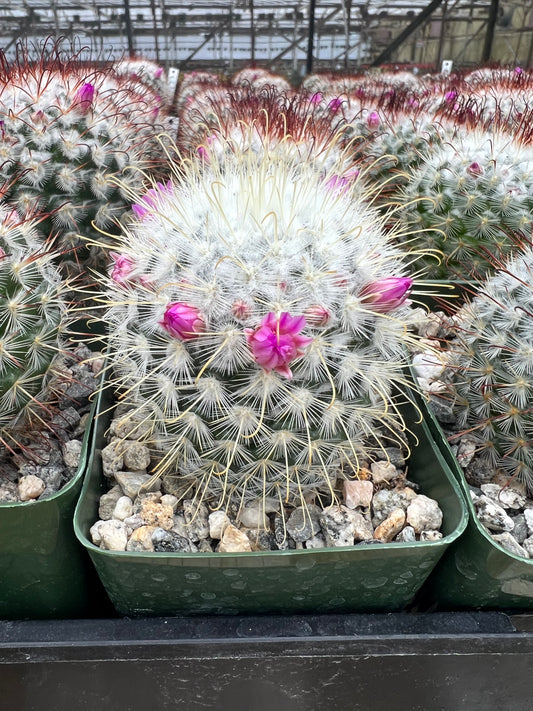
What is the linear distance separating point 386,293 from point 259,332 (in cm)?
16

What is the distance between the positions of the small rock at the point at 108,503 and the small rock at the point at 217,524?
13cm

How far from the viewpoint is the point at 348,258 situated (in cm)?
68

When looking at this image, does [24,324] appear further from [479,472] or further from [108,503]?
[479,472]

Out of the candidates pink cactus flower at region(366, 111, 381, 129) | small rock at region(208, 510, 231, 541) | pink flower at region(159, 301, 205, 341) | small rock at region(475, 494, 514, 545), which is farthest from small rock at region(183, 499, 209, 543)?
pink cactus flower at region(366, 111, 381, 129)

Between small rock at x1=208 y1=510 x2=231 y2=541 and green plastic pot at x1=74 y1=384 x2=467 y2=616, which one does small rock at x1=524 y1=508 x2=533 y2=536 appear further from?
small rock at x1=208 y1=510 x2=231 y2=541

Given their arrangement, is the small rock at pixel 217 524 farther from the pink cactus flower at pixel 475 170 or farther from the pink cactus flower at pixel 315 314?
the pink cactus flower at pixel 475 170

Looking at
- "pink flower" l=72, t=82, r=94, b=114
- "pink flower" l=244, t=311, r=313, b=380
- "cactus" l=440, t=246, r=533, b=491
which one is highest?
"pink flower" l=72, t=82, r=94, b=114

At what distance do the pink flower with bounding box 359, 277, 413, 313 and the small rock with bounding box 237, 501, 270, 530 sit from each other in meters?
0.29

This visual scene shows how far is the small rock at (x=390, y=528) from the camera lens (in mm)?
727

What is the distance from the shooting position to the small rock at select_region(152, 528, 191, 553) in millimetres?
691

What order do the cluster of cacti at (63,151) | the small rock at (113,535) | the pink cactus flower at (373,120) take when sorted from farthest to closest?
the pink cactus flower at (373,120) < the cluster of cacti at (63,151) < the small rock at (113,535)

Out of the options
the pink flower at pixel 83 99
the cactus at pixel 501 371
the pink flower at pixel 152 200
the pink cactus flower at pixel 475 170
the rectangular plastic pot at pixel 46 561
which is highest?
the pink flower at pixel 83 99

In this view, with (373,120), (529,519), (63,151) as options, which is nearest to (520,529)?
(529,519)

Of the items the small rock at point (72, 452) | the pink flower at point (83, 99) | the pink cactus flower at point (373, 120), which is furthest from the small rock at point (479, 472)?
the pink cactus flower at point (373, 120)
